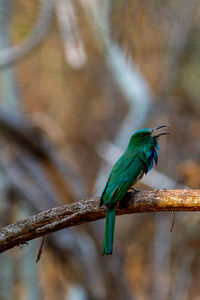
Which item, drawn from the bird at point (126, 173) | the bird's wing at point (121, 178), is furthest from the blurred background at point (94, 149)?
the bird's wing at point (121, 178)

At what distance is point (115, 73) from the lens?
25.5ft

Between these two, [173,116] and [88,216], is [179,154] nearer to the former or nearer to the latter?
[173,116]

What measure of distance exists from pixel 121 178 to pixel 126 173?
9cm

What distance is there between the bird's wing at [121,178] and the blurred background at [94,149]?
2.01m

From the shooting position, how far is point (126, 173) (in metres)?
3.30

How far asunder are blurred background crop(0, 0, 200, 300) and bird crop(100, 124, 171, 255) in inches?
67.6

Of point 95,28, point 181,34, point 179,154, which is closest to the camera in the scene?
point 95,28

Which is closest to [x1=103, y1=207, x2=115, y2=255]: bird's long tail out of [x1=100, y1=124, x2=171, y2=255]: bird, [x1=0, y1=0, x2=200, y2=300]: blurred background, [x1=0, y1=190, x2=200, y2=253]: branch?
[x1=100, y1=124, x2=171, y2=255]: bird

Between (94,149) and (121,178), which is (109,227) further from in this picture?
(94,149)

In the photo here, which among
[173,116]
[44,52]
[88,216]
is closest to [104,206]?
[88,216]

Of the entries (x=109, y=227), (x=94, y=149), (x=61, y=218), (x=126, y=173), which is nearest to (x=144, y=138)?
(x=126, y=173)

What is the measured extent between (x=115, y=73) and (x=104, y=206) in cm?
519

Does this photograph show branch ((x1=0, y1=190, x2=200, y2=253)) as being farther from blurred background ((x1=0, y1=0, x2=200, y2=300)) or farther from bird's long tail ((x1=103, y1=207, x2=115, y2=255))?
blurred background ((x1=0, y1=0, x2=200, y2=300))

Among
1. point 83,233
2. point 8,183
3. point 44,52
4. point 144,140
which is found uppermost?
point 44,52
